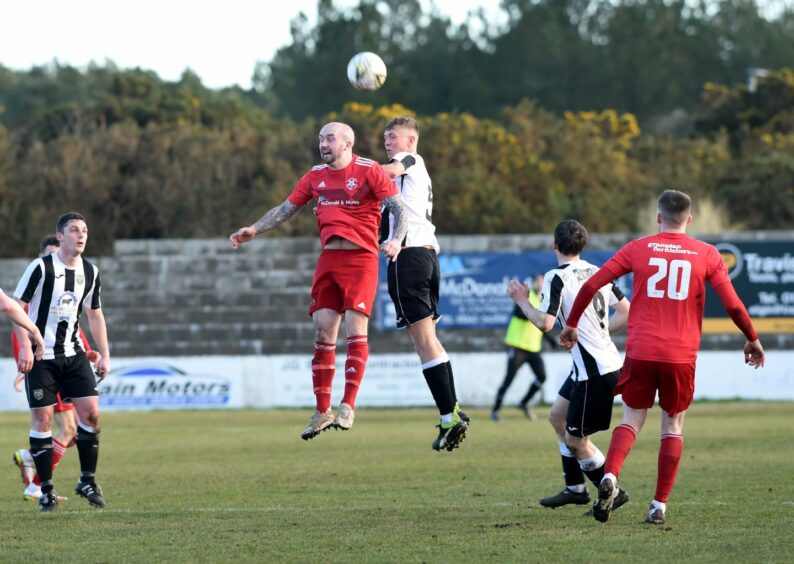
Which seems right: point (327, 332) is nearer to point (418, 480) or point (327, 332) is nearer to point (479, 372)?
point (418, 480)

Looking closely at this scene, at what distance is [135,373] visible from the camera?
27.8 meters

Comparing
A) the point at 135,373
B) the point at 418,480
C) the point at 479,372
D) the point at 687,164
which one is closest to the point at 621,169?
the point at 687,164

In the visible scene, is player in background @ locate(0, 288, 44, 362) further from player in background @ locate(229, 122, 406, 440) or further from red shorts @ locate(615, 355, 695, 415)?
red shorts @ locate(615, 355, 695, 415)

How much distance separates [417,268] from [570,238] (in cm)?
116

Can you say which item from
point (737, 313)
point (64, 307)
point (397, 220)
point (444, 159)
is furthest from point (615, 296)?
point (444, 159)

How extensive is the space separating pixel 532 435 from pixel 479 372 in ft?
28.8

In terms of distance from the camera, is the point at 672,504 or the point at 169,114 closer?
the point at 672,504

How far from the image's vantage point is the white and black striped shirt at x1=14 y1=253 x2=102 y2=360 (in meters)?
11.0

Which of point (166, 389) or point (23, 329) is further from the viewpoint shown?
point (166, 389)

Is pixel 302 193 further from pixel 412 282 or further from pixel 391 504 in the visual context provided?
pixel 391 504

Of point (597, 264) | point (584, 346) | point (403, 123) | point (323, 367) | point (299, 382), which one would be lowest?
point (299, 382)

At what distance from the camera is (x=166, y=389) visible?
91.6 feet

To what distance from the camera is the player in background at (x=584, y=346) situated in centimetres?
972

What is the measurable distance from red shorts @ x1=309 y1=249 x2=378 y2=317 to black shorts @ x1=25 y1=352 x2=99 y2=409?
2.29 metres
